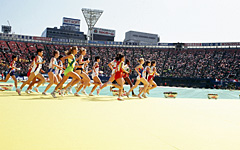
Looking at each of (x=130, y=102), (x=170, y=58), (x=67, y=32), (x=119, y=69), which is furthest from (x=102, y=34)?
(x=130, y=102)

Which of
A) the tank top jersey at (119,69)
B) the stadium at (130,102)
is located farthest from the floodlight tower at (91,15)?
the tank top jersey at (119,69)

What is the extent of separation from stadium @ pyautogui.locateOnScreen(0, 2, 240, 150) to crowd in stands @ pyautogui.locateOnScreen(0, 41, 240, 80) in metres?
0.22

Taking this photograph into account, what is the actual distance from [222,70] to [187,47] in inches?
587

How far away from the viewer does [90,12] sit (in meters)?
69.6

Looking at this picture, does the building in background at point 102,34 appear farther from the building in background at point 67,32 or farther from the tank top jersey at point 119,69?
the tank top jersey at point 119,69

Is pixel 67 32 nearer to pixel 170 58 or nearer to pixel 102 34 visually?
pixel 102 34

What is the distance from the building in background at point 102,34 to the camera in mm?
→ 87000

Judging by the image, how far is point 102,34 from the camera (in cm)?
8781

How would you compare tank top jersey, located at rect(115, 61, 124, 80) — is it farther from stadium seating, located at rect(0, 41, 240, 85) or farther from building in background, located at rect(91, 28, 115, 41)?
building in background, located at rect(91, 28, 115, 41)

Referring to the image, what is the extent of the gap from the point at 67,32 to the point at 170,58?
50030 mm

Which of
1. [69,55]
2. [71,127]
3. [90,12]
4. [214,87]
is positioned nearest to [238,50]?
[214,87]

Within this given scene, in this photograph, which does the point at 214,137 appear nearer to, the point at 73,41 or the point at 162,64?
the point at 162,64

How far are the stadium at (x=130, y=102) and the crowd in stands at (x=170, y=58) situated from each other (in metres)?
0.22

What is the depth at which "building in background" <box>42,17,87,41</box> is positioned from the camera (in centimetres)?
8600
